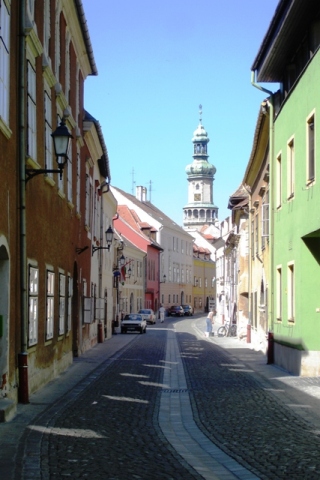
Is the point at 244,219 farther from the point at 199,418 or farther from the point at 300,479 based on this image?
the point at 300,479

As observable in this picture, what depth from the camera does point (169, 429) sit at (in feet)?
37.6

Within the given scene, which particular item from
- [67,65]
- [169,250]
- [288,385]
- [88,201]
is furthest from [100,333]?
[169,250]

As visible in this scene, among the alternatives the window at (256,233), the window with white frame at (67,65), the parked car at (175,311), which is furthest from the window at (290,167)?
the parked car at (175,311)

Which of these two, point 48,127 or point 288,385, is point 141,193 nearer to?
point 48,127

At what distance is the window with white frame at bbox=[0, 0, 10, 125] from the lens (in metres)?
11.8

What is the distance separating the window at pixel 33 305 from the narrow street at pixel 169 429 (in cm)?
108

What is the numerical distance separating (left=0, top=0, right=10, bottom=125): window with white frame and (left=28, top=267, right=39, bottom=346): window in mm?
3464

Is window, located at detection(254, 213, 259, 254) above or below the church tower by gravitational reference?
below

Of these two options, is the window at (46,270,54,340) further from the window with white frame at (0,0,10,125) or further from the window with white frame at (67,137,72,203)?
the window with white frame at (0,0,10,125)

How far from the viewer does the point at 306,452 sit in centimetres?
927

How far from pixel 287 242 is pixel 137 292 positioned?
53530 millimetres

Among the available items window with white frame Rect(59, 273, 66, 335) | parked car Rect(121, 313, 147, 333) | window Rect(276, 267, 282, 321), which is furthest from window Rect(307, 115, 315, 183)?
parked car Rect(121, 313, 147, 333)

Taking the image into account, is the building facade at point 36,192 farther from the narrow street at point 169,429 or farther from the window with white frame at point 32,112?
the narrow street at point 169,429

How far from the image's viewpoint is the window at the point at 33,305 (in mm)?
14602
